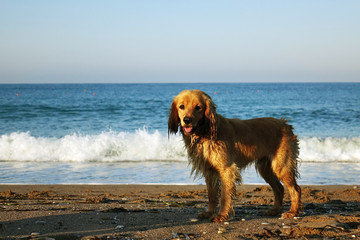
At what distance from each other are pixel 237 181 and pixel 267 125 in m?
1.02

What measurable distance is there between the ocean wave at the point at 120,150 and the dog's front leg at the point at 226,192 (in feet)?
26.8

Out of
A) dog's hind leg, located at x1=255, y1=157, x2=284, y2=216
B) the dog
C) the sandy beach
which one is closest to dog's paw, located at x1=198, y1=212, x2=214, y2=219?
the dog

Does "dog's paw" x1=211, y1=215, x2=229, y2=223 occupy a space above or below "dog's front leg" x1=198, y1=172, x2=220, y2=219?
below

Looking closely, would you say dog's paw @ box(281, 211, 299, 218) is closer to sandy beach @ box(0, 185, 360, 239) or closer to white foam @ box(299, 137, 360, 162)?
sandy beach @ box(0, 185, 360, 239)

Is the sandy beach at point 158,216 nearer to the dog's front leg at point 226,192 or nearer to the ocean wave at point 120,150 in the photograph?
the dog's front leg at point 226,192

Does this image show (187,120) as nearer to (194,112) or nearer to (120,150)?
(194,112)

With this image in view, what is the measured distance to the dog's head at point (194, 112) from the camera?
5.25 meters

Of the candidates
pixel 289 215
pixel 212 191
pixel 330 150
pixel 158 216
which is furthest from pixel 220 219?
pixel 330 150

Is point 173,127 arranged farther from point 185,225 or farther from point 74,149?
point 74,149

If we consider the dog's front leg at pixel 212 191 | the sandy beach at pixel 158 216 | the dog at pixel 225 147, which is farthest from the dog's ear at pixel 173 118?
→ the sandy beach at pixel 158 216

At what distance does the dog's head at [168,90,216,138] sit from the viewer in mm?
5254

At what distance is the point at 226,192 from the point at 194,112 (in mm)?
1214

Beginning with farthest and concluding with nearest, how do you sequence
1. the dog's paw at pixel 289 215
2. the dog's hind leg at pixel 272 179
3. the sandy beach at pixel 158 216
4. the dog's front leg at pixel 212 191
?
the dog's hind leg at pixel 272 179 < the dog's paw at pixel 289 215 < the dog's front leg at pixel 212 191 < the sandy beach at pixel 158 216

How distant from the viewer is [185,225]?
17.8 feet
